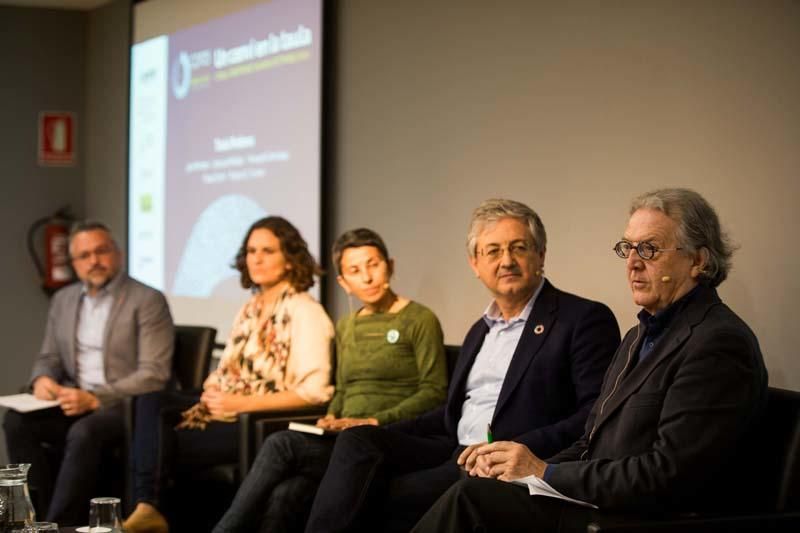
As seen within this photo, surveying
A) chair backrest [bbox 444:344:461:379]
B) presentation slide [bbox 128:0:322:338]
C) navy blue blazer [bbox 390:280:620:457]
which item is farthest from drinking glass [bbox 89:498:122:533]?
presentation slide [bbox 128:0:322:338]

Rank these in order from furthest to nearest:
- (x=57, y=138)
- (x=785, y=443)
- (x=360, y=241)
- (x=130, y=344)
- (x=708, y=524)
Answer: (x=57, y=138) < (x=130, y=344) < (x=360, y=241) < (x=785, y=443) < (x=708, y=524)

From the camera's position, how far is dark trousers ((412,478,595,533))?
2.48 meters

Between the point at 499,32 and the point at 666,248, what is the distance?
189 centimetres

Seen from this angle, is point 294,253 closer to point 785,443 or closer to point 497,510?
point 497,510

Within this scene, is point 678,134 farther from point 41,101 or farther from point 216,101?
point 41,101

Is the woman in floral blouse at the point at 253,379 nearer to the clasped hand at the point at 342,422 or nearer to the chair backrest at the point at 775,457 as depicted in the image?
the clasped hand at the point at 342,422

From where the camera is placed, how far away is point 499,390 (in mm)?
3336

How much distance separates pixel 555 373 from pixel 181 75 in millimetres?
3910

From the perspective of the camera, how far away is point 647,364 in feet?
8.37

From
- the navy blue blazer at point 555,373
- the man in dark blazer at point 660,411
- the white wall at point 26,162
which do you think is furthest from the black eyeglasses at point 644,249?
the white wall at point 26,162

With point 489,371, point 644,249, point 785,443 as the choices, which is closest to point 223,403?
point 489,371

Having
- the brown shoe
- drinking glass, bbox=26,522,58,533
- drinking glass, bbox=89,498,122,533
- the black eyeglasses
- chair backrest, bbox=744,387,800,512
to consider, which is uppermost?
the black eyeglasses

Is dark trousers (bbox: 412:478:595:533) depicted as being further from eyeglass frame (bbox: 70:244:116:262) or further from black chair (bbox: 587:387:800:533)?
eyeglass frame (bbox: 70:244:116:262)

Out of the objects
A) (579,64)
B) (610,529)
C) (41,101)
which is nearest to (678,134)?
(579,64)
